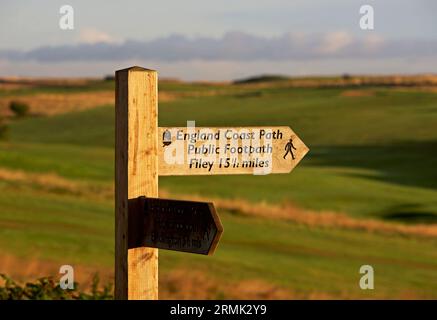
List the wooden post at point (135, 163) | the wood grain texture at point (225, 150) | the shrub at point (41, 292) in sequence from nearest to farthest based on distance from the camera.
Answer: the wooden post at point (135, 163) < the wood grain texture at point (225, 150) < the shrub at point (41, 292)

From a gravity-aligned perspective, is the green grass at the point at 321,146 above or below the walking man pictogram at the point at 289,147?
above

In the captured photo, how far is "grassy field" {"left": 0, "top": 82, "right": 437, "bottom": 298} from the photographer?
1827 cm

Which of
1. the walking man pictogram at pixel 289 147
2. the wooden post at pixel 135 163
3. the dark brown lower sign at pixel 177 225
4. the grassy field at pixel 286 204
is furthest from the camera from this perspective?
the grassy field at pixel 286 204

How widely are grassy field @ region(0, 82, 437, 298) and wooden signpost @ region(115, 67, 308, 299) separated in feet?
28.4

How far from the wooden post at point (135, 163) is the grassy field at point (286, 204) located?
28.7ft

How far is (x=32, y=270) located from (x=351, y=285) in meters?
5.76

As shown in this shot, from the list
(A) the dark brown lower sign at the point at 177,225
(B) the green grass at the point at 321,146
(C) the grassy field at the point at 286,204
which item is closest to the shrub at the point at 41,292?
(A) the dark brown lower sign at the point at 177,225

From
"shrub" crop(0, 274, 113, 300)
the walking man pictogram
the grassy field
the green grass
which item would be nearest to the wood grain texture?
the walking man pictogram

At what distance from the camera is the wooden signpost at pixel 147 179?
5441 millimetres

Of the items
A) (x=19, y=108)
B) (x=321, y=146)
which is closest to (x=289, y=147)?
(x=321, y=146)

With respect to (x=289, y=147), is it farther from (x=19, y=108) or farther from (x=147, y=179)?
(x=19, y=108)

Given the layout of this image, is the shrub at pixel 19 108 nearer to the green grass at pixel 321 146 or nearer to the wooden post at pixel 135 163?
the green grass at pixel 321 146

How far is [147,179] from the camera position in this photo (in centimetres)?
564
